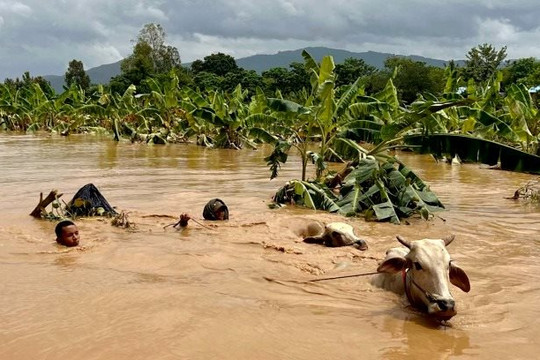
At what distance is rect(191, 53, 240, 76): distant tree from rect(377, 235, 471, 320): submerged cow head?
2527 inches

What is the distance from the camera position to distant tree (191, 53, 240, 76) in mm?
67500

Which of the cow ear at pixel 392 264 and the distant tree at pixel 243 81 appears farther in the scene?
the distant tree at pixel 243 81

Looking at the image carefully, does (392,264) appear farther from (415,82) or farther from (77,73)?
(77,73)

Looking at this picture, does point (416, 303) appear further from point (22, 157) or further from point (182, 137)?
point (182, 137)

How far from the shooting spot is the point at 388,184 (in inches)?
350

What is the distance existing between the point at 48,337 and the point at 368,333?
225 centimetres

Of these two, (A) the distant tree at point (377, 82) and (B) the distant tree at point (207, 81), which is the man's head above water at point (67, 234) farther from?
(B) the distant tree at point (207, 81)

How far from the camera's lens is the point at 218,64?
67750mm

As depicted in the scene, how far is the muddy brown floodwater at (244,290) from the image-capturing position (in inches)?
147

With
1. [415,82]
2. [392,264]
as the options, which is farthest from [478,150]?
[415,82]

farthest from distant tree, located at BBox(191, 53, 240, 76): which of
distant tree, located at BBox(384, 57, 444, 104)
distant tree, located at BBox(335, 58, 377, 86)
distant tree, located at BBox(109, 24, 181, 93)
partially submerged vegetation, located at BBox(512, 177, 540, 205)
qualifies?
partially submerged vegetation, located at BBox(512, 177, 540, 205)

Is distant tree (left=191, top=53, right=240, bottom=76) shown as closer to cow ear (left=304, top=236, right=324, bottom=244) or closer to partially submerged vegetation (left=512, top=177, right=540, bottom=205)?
partially submerged vegetation (left=512, top=177, right=540, bottom=205)

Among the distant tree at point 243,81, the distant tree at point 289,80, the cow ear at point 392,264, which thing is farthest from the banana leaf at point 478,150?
the distant tree at point 243,81

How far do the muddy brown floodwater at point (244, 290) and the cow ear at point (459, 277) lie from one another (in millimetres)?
264
